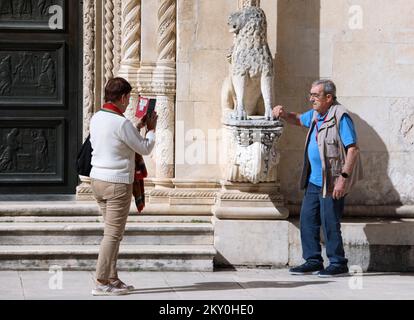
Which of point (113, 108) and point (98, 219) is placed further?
point (98, 219)

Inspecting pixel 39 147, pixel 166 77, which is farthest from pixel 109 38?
pixel 39 147

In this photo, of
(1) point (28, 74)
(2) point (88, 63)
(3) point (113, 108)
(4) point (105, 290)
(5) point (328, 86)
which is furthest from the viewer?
(1) point (28, 74)

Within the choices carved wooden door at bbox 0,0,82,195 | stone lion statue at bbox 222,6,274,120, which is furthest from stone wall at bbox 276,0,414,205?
carved wooden door at bbox 0,0,82,195

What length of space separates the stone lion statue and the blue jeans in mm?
816

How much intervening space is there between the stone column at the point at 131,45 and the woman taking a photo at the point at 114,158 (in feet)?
7.09

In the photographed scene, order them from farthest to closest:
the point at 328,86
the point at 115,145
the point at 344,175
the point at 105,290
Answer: the point at 328,86 → the point at 344,175 → the point at 105,290 → the point at 115,145

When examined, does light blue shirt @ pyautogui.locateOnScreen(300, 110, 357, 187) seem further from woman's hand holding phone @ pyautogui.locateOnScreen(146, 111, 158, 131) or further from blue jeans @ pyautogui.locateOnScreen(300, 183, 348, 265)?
woman's hand holding phone @ pyautogui.locateOnScreen(146, 111, 158, 131)

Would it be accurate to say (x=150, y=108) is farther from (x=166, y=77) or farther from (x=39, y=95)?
(x=39, y=95)

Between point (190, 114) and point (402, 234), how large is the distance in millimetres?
2209

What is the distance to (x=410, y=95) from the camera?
37.3 ft

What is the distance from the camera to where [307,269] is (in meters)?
10.6

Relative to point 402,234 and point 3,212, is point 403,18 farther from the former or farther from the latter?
point 3,212

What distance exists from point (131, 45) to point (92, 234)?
6.07 ft

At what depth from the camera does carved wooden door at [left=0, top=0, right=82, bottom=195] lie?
11828mm
